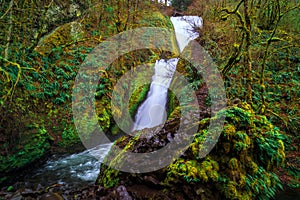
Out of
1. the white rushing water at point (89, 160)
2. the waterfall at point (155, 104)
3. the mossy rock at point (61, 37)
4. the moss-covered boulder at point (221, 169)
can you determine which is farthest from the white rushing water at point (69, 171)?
the mossy rock at point (61, 37)

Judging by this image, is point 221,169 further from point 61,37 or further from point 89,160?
point 61,37

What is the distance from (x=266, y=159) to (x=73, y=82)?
8213 millimetres

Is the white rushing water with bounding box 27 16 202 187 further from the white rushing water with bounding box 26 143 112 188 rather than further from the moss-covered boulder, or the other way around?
the moss-covered boulder

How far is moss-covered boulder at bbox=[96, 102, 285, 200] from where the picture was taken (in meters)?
3.53

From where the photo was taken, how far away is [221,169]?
12.3 feet

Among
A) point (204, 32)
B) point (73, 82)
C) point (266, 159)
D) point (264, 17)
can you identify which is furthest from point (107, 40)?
point (266, 159)

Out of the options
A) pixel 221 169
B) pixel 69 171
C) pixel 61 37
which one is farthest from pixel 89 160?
pixel 61 37

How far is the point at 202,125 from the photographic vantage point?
428cm

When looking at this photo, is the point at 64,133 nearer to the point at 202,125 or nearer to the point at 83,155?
the point at 83,155

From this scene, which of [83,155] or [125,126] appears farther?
[125,126]

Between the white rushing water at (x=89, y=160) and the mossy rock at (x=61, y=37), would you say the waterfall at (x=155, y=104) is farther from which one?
the mossy rock at (x=61, y=37)

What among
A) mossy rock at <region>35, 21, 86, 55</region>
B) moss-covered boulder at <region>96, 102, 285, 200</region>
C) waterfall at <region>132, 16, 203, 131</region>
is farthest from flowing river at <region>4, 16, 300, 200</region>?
mossy rock at <region>35, 21, 86, 55</region>

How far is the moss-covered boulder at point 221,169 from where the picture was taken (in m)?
3.53

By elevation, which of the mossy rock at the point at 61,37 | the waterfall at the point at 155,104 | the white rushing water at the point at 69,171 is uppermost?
the mossy rock at the point at 61,37
